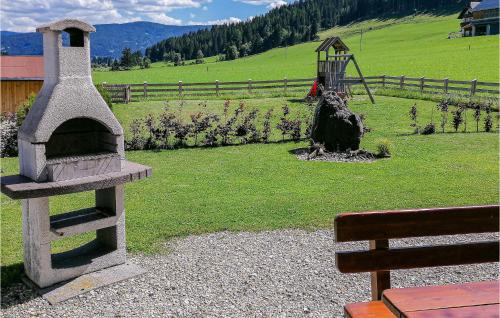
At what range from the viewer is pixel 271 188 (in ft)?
38.3

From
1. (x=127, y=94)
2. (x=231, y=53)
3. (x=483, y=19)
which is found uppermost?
(x=483, y=19)

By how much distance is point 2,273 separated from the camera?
22.5 feet

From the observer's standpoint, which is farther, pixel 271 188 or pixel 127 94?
pixel 127 94

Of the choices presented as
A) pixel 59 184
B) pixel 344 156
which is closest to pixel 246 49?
pixel 344 156

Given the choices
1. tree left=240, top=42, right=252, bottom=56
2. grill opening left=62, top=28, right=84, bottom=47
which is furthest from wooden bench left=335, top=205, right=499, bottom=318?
tree left=240, top=42, right=252, bottom=56

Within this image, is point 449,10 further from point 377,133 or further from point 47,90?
point 47,90

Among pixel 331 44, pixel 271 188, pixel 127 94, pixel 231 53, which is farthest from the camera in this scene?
pixel 231 53

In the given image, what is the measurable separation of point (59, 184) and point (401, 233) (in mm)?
3974

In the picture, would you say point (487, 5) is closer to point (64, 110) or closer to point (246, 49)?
point (246, 49)

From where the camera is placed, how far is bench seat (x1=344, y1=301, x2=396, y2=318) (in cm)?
363

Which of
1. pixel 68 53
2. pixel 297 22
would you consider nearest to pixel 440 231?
pixel 68 53

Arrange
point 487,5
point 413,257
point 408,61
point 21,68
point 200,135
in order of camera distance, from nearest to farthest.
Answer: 1. point 413,257
2. point 200,135
3. point 21,68
4. point 408,61
5. point 487,5

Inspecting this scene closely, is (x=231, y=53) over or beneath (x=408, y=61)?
over

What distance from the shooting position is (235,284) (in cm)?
653
